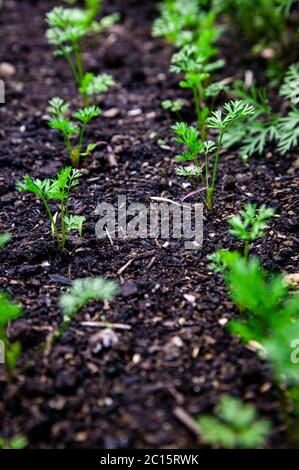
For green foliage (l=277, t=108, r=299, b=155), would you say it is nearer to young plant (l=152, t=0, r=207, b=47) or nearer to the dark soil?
the dark soil

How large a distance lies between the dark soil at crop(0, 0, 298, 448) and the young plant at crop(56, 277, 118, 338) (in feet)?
0.13

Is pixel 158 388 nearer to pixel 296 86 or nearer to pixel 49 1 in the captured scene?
pixel 296 86

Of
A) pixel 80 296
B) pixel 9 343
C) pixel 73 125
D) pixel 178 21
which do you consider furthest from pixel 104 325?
pixel 178 21

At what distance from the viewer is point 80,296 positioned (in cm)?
221

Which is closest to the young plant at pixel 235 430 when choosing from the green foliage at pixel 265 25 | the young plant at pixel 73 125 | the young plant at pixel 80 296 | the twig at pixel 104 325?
the twig at pixel 104 325

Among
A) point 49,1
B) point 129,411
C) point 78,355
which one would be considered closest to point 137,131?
point 78,355

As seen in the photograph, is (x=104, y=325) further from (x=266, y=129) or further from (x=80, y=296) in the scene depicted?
(x=266, y=129)

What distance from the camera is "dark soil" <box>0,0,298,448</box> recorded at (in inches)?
76.6

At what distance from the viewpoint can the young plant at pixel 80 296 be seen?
7.14 ft

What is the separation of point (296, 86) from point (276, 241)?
1133mm

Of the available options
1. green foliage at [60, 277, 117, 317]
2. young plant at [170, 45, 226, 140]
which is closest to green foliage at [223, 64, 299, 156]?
young plant at [170, 45, 226, 140]

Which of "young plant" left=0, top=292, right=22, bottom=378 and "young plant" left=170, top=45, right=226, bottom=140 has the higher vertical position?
"young plant" left=170, top=45, right=226, bottom=140

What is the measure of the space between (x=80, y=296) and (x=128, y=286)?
29cm

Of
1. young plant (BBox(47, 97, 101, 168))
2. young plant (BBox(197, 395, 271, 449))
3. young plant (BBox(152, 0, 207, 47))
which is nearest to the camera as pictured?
young plant (BBox(197, 395, 271, 449))
